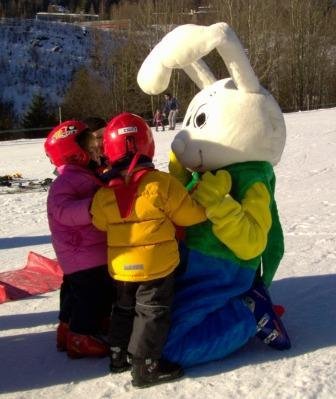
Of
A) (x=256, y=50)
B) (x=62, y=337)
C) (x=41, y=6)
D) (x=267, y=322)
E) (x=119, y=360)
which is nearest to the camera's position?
(x=119, y=360)

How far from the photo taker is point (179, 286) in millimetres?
3240

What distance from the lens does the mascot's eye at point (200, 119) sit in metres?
3.34

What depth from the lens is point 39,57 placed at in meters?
54.0

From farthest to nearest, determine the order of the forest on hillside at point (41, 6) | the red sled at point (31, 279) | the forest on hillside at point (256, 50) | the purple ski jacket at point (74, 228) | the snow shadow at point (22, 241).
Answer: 1. the forest on hillside at point (41, 6)
2. the forest on hillside at point (256, 50)
3. the snow shadow at point (22, 241)
4. the red sled at point (31, 279)
5. the purple ski jacket at point (74, 228)

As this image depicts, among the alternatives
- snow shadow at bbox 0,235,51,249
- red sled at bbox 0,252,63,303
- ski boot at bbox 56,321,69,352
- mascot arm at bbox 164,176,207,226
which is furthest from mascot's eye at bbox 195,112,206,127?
snow shadow at bbox 0,235,51,249

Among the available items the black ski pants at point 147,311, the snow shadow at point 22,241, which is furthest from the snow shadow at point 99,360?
the snow shadow at point 22,241

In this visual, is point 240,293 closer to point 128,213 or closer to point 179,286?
point 179,286

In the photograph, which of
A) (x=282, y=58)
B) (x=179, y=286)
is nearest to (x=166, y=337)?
(x=179, y=286)

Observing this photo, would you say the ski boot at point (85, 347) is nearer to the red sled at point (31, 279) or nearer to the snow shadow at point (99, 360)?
the snow shadow at point (99, 360)

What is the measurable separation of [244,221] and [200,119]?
0.71 metres

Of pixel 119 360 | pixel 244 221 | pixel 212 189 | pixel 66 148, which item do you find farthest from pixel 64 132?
pixel 119 360

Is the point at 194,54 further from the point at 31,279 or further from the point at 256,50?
the point at 256,50

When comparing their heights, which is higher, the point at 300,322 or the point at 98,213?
the point at 98,213

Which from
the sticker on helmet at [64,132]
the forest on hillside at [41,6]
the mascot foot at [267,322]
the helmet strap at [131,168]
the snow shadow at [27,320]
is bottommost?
the snow shadow at [27,320]
